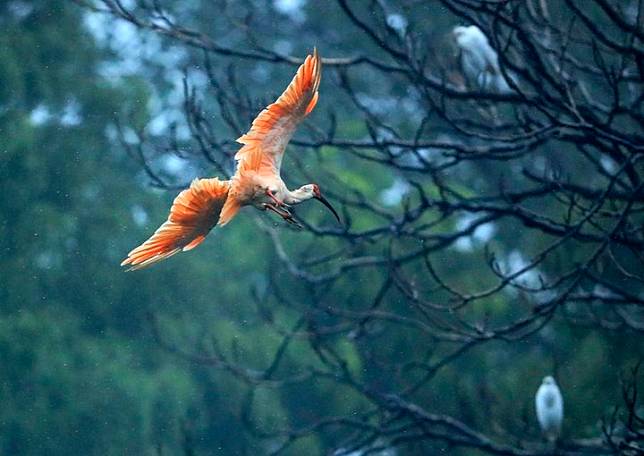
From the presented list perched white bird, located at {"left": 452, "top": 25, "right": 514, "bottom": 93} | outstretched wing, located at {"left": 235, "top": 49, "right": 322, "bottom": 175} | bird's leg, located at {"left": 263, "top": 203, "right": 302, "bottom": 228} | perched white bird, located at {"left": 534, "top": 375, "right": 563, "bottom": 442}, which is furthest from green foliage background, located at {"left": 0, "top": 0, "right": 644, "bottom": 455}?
bird's leg, located at {"left": 263, "top": 203, "right": 302, "bottom": 228}

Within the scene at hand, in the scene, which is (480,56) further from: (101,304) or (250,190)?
(101,304)

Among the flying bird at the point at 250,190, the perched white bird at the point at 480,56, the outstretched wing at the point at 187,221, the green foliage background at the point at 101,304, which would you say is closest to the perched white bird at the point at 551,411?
the perched white bird at the point at 480,56

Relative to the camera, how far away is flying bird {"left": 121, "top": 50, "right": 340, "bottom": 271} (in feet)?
10.4

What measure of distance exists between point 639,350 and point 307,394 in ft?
13.6

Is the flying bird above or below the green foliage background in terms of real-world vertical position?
above

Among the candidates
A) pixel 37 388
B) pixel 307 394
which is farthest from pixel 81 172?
pixel 307 394

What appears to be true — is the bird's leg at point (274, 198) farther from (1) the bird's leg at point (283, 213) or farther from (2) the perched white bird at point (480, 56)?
(2) the perched white bird at point (480, 56)

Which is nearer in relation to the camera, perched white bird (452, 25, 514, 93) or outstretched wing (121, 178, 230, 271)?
outstretched wing (121, 178, 230, 271)

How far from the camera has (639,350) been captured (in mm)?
7582

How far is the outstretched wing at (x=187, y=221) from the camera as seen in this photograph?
312 cm

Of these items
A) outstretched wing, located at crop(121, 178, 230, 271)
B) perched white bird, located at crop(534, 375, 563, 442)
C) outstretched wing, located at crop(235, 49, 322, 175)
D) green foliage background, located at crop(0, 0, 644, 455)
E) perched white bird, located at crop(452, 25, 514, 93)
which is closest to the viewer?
outstretched wing, located at crop(121, 178, 230, 271)

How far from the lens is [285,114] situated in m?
3.39

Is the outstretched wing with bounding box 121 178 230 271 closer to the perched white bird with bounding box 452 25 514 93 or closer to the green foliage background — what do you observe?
the perched white bird with bounding box 452 25 514 93

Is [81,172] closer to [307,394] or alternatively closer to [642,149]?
[307,394]
